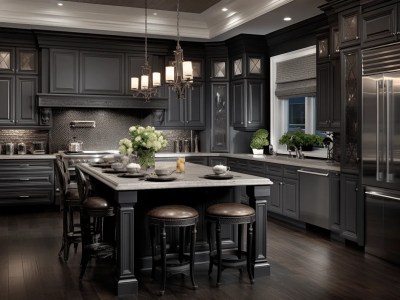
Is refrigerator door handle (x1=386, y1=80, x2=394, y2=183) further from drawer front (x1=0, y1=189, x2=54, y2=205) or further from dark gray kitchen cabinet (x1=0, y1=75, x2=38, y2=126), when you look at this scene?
dark gray kitchen cabinet (x1=0, y1=75, x2=38, y2=126)

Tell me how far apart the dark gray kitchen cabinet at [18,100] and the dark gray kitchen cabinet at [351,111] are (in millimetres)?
4922

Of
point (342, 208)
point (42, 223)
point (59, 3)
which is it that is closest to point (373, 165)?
point (342, 208)

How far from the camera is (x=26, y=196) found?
25.6ft

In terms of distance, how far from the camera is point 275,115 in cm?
852

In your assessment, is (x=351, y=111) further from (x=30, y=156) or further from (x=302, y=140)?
(x=30, y=156)

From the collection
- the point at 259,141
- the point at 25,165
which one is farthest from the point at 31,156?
the point at 259,141

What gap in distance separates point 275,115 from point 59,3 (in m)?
3.81

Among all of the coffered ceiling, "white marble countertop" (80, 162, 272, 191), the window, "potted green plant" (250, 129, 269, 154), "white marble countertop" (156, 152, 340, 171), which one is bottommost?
"white marble countertop" (80, 162, 272, 191)

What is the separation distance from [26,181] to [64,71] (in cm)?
183

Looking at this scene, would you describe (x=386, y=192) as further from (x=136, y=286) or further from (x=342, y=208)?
(x=136, y=286)

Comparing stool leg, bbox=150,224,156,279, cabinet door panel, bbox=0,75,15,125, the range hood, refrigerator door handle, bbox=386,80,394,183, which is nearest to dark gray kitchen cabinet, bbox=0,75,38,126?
cabinet door panel, bbox=0,75,15,125

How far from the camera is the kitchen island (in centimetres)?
398

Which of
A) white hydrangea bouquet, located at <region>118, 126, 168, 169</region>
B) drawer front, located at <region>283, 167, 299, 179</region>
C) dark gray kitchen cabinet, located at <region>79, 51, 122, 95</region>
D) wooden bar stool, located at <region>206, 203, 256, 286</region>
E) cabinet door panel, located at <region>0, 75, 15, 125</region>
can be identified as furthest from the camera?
dark gray kitchen cabinet, located at <region>79, 51, 122, 95</region>

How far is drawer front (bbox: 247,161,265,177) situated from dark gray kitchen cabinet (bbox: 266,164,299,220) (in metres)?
0.15
